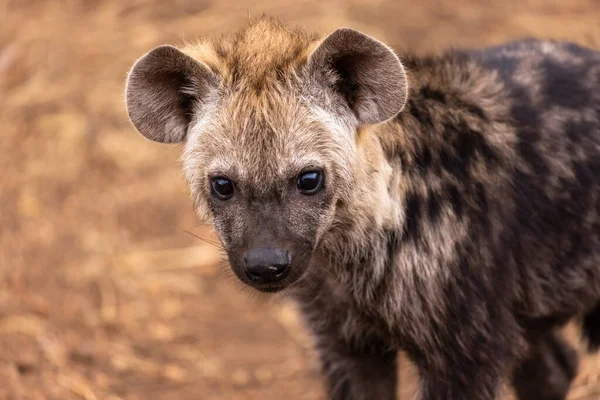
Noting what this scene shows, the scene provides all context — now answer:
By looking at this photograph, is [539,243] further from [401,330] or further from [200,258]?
[200,258]

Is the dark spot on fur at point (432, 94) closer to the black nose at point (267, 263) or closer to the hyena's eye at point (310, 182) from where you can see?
the hyena's eye at point (310, 182)

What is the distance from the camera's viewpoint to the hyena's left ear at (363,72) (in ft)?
10.2

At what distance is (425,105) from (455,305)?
2.09ft

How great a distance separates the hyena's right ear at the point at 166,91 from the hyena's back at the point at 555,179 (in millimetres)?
1031

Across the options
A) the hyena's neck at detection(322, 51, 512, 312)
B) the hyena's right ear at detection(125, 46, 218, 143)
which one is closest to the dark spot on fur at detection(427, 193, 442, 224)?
the hyena's neck at detection(322, 51, 512, 312)

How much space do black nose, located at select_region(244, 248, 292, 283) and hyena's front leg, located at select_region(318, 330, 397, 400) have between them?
803mm

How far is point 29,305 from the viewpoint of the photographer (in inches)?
206

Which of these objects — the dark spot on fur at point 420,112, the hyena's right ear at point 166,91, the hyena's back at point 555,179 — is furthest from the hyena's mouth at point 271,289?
the hyena's back at point 555,179

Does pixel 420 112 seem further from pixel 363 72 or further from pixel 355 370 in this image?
pixel 355 370

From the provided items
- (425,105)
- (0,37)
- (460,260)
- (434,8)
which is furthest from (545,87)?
(0,37)

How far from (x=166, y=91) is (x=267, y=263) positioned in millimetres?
676

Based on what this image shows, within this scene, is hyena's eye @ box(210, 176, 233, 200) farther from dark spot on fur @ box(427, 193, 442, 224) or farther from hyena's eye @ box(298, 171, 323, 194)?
dark spot on fur @ box(427, 193, 442, 224)

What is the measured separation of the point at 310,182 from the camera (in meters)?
3.13

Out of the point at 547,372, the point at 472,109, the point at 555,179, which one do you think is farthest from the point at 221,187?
the point at 547,372
